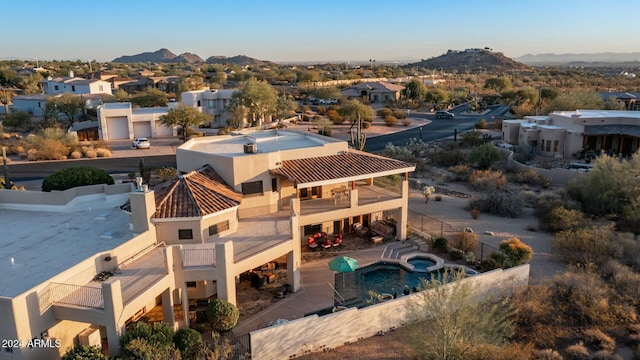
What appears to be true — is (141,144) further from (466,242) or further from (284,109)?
(466,242)

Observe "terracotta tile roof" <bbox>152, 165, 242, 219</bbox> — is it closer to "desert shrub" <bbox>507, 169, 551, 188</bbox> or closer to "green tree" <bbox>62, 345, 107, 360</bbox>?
"green tree" <bbox>62, 345, 107, 360</bbox>

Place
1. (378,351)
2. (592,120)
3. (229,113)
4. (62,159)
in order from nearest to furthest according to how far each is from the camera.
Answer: (378,351)
(592,120)
(62,159)
(229,113)

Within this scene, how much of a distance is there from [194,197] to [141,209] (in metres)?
2.48

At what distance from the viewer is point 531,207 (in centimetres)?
3488

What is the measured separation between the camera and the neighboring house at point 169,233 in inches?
593

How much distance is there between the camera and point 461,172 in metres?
44.4

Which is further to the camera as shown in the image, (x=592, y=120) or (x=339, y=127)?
(x=339, y=127)

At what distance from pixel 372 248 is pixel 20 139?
1944 inches

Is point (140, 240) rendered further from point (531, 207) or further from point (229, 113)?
point (229, 113)

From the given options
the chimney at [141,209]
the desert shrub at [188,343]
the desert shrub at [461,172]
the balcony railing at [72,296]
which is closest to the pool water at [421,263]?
the desert shrub at [188,343]

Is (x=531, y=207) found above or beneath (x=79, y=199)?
beneath

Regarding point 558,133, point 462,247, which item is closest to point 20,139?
point 462,247

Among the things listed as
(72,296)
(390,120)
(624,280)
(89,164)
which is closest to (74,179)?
(72,296)

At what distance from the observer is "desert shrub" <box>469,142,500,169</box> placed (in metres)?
46.4
